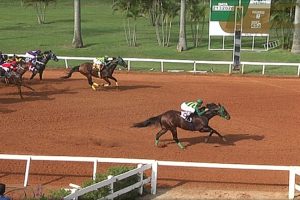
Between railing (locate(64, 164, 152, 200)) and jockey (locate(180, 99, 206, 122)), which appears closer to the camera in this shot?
railing (locate(64, 164, 152, 200))

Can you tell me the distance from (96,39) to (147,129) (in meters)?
29.9

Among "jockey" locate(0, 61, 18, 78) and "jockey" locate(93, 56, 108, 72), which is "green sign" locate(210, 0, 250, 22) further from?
"jockey" locate(0, 61, 18, 78)

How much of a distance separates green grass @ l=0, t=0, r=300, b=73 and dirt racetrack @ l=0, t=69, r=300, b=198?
8712 millimetres

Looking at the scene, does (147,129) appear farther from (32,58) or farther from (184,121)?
(32,58)

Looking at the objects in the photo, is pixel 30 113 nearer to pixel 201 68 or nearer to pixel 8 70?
pixel 8 70

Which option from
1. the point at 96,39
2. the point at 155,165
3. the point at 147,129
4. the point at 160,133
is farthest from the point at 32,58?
the point at 96,39

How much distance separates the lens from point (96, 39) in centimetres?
4672

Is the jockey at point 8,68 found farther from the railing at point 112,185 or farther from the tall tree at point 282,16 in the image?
the tall tree at point 282,16

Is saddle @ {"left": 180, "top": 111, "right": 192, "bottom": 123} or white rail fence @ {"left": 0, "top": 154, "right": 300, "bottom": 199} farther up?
saddle @ {"left": 180, "top": 111, "right": 192, "bottom": 123}

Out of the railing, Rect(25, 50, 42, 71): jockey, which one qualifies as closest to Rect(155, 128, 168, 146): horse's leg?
the railing

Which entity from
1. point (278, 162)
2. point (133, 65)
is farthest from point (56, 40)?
point (278, 162)

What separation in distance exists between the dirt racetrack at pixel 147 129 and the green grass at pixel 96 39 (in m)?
8.71

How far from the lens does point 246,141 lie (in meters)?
16.4

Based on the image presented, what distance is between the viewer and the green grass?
38.2 metres
